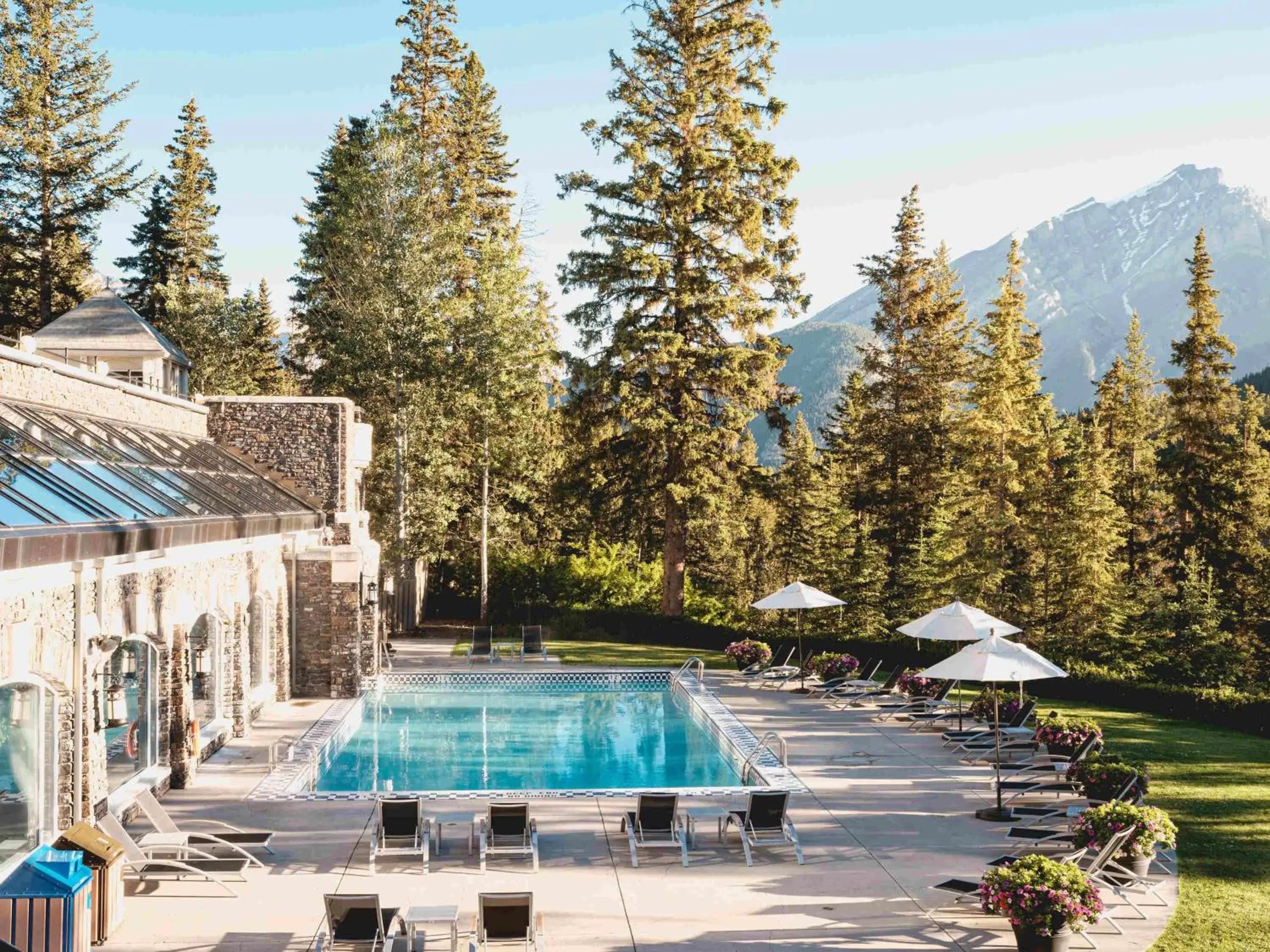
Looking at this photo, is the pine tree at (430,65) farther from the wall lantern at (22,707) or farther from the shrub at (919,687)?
the wall lantern at (22,707)

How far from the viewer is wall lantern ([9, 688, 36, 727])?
10258 millimetres

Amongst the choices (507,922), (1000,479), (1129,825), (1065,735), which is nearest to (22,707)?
(507,922)

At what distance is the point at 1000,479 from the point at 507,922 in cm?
2837

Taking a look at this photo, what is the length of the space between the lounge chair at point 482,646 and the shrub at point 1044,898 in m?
19.3

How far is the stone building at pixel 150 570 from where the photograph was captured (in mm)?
10297

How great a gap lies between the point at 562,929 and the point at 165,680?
302 inches

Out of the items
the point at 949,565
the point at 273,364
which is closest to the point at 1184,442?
the point at 949,565

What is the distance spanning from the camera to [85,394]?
17.1 metres

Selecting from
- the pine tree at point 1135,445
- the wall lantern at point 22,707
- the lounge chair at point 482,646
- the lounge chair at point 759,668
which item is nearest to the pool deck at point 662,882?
the wall lantern at point 22,707

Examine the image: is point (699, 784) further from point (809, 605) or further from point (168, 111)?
point (168, 111)

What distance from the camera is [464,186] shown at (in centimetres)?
4166

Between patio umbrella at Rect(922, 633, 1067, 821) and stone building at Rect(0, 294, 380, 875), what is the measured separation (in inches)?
363

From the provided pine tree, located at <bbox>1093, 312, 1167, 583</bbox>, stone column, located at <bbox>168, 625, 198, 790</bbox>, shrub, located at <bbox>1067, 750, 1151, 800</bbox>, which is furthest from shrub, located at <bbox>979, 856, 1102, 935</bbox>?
pine tree, located at <bbox>1093, 312, 1167, 583</bbox>

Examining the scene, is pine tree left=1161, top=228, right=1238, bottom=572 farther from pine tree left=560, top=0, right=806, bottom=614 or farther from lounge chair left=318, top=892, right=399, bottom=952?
lounge chair left=318, top=892, right=399, bottom=952
